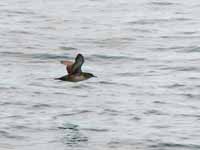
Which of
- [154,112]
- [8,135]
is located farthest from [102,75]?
[8,135]

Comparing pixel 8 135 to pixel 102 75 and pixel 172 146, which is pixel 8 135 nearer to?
pixel 172 146

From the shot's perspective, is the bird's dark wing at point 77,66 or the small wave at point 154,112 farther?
the small wave at point 154,112

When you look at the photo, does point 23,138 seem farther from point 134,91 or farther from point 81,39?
point 81,39

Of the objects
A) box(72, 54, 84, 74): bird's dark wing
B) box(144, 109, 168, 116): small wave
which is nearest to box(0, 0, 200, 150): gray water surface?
box(144, 109, 168, 116): small wave

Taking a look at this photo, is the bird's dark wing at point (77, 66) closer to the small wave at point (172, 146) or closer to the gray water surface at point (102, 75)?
the gray water surface at point (102, 75)

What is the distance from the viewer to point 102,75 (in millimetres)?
36406

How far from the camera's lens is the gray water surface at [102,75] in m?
29.3

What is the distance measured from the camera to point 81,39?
4209 centimetres

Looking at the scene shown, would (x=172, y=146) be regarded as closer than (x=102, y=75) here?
Yes

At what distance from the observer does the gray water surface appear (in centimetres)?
2928

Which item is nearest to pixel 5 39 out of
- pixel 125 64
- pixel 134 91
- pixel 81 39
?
pixel 81 39

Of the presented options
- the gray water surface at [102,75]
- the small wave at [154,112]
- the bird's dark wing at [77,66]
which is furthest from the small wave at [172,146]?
the small wave at [154,112]

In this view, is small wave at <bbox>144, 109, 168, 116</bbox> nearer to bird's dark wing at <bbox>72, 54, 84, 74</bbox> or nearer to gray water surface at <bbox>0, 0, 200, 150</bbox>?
gray water surface at <bbox>0, 0, 200, 150</bbox>

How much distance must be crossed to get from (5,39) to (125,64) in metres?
5.95
